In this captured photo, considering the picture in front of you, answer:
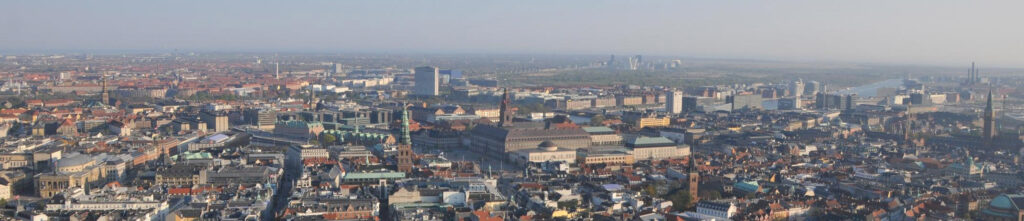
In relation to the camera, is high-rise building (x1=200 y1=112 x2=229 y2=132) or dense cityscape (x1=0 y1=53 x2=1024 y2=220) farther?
high-rise building (x1=200 y1=112 x2=229 y2=132)

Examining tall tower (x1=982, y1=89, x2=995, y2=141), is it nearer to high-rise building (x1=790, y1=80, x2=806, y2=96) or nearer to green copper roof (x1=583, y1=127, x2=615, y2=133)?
green copper roof (x1=583, y1=127, x2=615, y2=133)

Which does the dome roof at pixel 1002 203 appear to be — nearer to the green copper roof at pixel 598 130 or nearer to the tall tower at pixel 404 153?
the tall tower at pixel 404 153

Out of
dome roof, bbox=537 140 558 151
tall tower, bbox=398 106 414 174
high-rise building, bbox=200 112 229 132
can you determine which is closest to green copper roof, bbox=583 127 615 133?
dome roof, bbox=537 140 558 151

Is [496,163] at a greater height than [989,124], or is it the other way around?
[989,124]

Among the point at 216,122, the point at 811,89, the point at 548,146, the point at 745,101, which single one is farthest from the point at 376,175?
the point at 811,89

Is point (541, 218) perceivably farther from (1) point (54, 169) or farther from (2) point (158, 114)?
(2) point (158, 114)

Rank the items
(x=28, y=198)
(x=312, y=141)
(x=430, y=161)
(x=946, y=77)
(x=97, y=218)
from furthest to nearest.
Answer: (x=946, y=77) → (x=312, y=141) → (x=430, y=161) → (x=28, y=198) → (x=97, y=218)

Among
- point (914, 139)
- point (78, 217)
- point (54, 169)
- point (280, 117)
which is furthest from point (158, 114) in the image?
point (914, 139)

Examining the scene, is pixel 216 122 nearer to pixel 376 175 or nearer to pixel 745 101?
pixel 376 175
